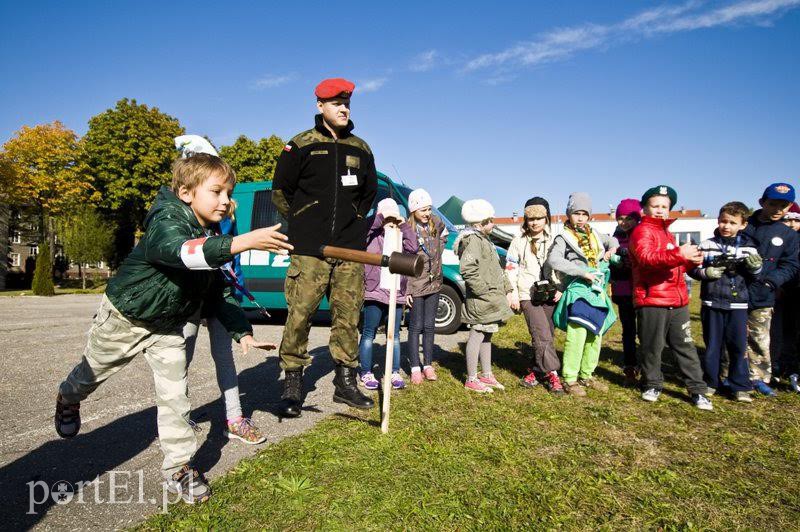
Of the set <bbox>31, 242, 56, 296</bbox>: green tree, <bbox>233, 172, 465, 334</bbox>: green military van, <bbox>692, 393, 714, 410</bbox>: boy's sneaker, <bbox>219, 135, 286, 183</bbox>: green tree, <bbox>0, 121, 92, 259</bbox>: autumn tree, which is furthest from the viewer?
<bbox>219, 135, 286, 183</bbox>: green tree

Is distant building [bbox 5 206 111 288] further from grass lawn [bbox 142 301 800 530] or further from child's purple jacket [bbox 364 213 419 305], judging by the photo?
grass lawn [bbox 142 301 800 530]

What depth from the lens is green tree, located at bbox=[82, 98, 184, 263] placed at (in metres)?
31.1

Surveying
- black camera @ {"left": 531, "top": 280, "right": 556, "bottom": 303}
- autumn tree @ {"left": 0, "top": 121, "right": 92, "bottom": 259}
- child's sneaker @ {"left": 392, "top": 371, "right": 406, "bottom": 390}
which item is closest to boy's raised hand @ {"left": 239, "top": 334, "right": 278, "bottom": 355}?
child's sneaker @ {"left": 392, "top": 371, "right": 406, "bottom": 390}

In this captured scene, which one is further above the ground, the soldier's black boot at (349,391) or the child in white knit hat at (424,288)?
the child in white knit hat at (424,288)

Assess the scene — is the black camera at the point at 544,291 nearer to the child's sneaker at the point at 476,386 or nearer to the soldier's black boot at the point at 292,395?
the child's sneaker at the point at 476,386

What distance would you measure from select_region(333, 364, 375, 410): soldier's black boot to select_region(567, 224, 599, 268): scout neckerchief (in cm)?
245

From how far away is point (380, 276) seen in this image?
15.3 ft

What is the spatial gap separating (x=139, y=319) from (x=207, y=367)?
3.33 meters

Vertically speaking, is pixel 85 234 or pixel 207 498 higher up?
pixel 85 234

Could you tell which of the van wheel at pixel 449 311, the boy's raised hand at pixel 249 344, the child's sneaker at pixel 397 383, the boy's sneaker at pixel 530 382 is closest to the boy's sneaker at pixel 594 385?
the boy's sneaker at pixel 530 382

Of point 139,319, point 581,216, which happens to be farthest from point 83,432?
point 581,216

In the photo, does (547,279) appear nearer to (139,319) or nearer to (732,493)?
(732,493)

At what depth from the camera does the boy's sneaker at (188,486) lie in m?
2.33

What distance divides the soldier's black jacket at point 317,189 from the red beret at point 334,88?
0.20m
